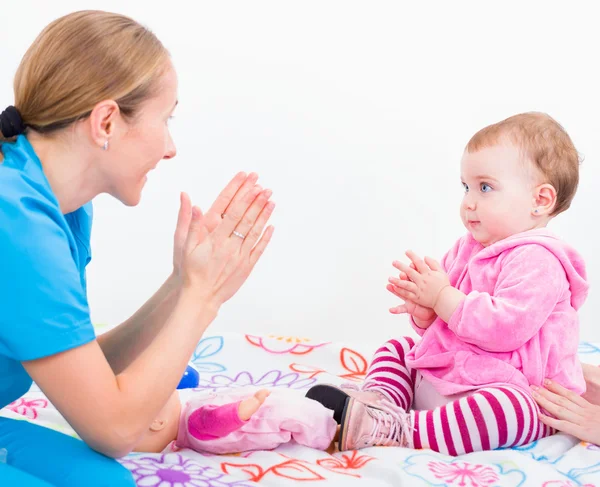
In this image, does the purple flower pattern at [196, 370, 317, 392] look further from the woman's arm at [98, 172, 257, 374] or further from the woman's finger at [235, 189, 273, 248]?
the woman's finger at [235, 189, 273, 248]

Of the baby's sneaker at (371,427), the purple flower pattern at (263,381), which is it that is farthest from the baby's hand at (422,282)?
the purple flower pattern at (263,381)

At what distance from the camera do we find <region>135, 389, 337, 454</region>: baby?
4.72ft

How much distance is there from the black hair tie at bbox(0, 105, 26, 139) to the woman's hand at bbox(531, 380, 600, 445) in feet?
3.43

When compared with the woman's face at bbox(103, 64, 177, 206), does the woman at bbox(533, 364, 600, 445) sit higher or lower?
lower

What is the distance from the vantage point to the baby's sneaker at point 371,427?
151cm

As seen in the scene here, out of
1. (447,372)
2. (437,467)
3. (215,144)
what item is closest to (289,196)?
(215,144)

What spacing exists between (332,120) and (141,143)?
171cm

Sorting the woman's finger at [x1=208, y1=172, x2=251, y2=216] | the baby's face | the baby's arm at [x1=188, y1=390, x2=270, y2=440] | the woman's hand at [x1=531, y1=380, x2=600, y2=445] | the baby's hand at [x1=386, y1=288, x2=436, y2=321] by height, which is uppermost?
the baby's face

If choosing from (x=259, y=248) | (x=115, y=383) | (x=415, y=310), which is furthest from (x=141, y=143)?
(x=415, y=310)

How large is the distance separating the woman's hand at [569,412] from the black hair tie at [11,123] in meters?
1.05

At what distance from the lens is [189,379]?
183cm

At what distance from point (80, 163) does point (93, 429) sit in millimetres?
403

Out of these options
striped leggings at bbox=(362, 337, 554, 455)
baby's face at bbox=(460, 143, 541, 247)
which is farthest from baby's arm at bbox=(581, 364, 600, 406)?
baby's face at bbox=(460, 143, 541, 247)

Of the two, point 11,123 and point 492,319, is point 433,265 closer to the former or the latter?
point 492,319
